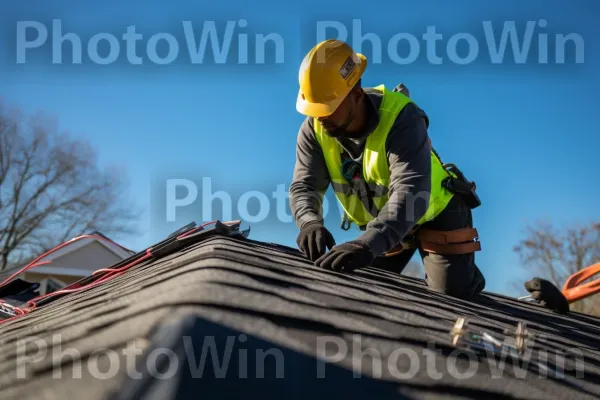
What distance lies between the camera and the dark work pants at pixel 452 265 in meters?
4.28

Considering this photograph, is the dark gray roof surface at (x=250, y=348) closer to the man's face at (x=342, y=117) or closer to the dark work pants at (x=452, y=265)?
the man's face at (x=342, y=117)

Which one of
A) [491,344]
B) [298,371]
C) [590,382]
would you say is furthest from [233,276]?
[590,382]

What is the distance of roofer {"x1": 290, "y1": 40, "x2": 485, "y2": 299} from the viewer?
3.45 metres

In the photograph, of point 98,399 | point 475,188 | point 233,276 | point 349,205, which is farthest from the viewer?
point 475,188

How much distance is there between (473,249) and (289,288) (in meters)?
2.66

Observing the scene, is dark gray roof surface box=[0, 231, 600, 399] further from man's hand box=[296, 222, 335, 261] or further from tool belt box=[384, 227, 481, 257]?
tool belt box=[384, 227, 481, 257]

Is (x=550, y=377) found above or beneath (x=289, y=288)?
beneath

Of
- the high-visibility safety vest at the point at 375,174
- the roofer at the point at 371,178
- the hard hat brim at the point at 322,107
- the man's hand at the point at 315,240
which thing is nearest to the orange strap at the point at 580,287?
the roofer at the point at 371,178

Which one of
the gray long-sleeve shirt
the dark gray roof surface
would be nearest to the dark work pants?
the gray long-sleeve shirt

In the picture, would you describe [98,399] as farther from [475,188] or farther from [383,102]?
[475,188]

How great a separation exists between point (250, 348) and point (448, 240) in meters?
3.15

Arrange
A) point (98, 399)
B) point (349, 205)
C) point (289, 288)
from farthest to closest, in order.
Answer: point (349, 205)
point (289, 288)
point (98, 399)

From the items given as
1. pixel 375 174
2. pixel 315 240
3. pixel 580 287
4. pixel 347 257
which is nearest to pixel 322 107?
pixel 375 174

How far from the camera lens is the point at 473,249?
4.41 meters
